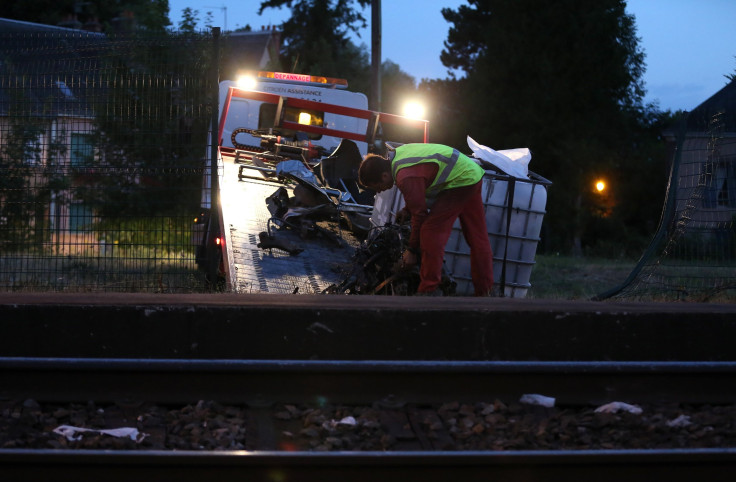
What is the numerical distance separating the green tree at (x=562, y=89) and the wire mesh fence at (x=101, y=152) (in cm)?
1851

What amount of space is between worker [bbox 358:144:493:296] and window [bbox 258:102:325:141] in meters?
4.46

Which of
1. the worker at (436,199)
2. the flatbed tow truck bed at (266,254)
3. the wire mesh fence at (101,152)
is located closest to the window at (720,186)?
the worker at (436,199)

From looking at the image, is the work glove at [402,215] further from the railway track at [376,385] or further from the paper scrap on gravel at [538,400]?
the paper scrap on gravel at [538,400]

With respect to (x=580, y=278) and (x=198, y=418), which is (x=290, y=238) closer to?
(x=198, y=418)

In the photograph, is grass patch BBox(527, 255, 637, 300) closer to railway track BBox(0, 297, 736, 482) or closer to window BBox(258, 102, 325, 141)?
window BBox(258, 102, 325, 141)

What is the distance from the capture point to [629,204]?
29188 millimetres

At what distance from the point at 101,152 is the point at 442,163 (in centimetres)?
334

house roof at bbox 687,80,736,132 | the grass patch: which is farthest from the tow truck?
house roof at bbox 687,80,736,132

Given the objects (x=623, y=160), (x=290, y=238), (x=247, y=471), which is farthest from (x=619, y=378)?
(x=623, y=160)

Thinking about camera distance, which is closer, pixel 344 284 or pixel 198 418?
pixel 198 418

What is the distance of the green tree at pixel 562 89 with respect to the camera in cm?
2591

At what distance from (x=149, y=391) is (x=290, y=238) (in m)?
3.95

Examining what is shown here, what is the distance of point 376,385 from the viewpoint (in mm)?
4523

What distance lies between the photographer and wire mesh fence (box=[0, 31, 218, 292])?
8.07 metres
